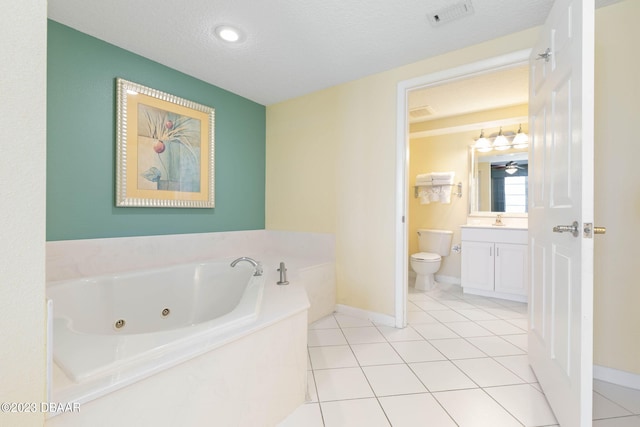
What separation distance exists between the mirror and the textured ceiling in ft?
6.38

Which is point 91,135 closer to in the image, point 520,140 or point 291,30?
Answer: point 291,30

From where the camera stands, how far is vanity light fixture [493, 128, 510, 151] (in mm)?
3354

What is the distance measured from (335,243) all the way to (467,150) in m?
2.30

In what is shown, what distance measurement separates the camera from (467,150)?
3.61m

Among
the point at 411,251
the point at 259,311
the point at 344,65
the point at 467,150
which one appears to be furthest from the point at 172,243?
the point at 467,150

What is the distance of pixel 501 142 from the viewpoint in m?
3.37

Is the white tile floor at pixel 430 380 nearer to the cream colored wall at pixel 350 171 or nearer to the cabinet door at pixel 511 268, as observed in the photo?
the cream colored wall at pixel 350 171

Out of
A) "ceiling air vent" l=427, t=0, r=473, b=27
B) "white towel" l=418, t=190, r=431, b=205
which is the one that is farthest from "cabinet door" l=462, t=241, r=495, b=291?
"ceiling air vent" l=427, t=0, r=473, b=27

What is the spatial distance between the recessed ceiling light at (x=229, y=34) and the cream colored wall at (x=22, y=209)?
138 centimetres

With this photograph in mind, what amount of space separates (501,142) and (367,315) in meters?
2.67

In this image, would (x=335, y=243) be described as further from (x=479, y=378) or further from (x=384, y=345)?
(x=479, y=378)

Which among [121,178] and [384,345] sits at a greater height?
[121,178]

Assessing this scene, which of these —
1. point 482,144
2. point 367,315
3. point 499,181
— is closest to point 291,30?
point 367,315

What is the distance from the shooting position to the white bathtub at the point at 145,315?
2.76 feet
